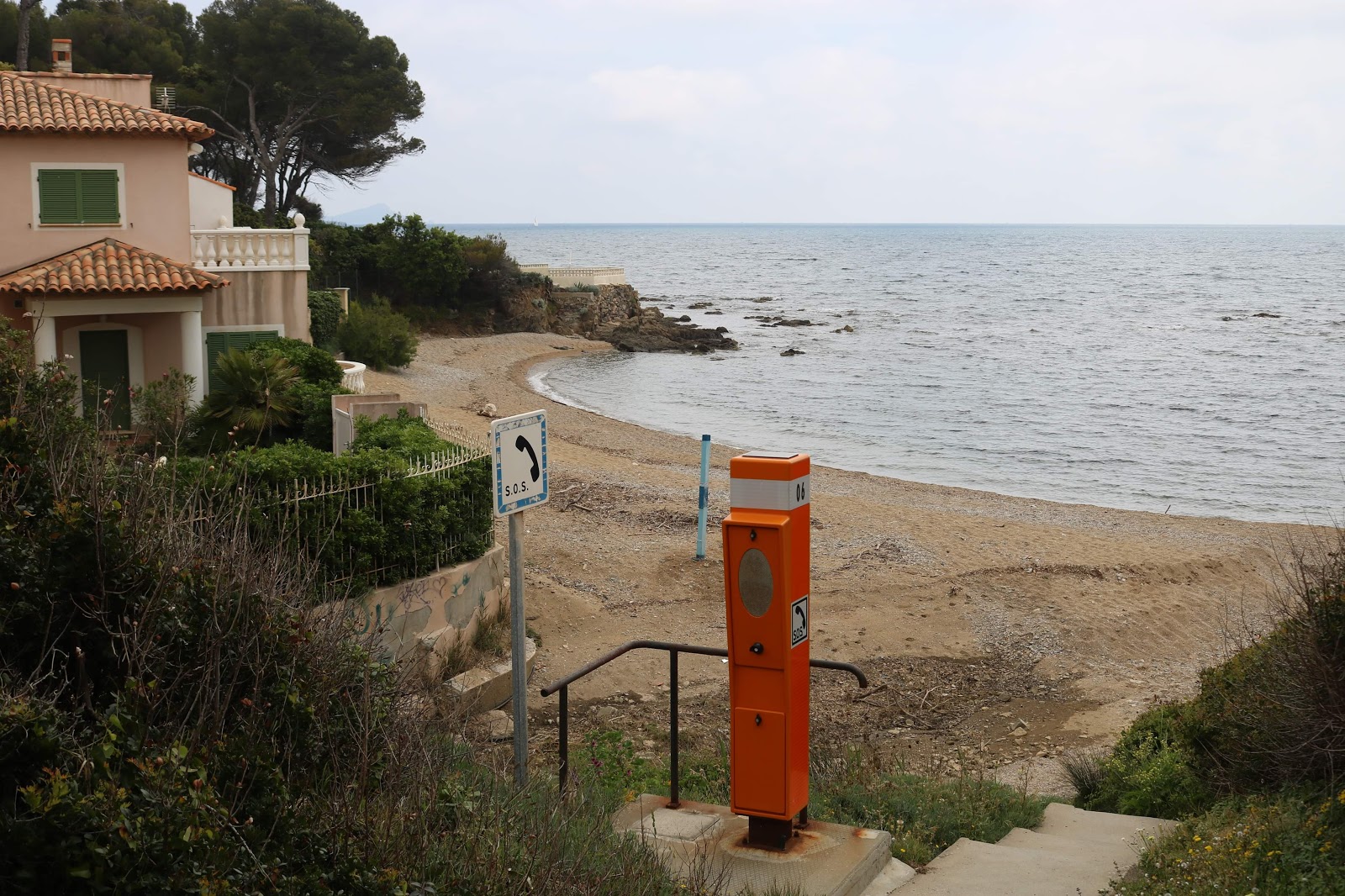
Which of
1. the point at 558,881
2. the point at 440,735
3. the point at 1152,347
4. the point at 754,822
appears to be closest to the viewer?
the point at 558,881

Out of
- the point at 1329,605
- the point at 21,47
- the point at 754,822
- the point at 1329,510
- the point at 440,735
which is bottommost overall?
the point at 1329,510

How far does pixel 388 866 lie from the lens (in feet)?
12.2

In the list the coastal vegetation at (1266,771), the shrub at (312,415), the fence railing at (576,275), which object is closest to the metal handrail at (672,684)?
the coastal vegetation at (1266,771)

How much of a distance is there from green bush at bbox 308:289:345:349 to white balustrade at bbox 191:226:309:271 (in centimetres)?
1575

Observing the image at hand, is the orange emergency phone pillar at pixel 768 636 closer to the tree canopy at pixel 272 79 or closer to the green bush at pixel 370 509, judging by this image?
the green bush at pixel 370 509

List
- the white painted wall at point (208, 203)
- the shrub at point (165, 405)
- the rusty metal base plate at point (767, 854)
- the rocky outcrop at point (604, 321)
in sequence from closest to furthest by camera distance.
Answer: the rusty metal base plate at point (767, 854), the shrub at point (165, 405), the white painted wall at point (208, 203), the rocky outcrop at point (604, 321)

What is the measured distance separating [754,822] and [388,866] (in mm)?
2647

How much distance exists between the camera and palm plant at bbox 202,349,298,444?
16156 millimetres

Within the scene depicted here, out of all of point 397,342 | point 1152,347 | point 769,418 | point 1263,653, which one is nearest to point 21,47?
point 397,342

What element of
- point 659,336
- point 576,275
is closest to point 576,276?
point 576,275

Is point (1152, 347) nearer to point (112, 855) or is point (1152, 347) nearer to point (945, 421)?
point (945, 421)

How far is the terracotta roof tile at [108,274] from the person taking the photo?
1702 cm

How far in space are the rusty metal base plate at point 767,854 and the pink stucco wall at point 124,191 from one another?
15.5 metres

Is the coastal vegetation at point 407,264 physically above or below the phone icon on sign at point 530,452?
above
